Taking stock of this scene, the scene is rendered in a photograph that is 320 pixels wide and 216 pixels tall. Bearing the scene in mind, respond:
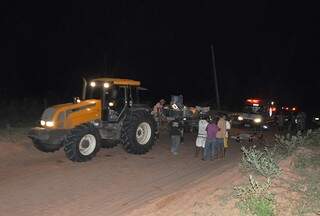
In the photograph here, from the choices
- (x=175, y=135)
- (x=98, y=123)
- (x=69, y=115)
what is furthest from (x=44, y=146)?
(x=175, y=135)

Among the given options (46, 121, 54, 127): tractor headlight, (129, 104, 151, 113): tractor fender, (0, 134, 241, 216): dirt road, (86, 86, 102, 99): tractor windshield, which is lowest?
(0, 134, 241, 216): dirt road

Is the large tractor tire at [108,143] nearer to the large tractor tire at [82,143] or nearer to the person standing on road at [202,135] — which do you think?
the large tractor tire at [82,143]

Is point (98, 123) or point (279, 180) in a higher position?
point (98, 123)

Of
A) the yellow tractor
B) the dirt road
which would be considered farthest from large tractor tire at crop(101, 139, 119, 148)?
the dirt road

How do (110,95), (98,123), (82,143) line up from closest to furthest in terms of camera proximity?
(82,143) → (98,123) → (110,95)

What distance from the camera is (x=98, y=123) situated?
15641 millimetres

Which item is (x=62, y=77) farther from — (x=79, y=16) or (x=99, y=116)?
(x=99, y=116)

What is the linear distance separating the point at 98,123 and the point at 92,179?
3342mm

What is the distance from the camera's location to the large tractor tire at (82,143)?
46.6 feet

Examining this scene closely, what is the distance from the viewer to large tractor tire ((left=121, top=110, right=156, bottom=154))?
15.8 m

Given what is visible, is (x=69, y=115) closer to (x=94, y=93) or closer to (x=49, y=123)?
(x=49, y=123)

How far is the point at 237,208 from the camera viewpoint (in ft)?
27.7

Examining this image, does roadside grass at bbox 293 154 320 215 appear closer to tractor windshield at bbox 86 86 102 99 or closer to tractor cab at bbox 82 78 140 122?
tractor cab at bbox 82 78 140 122

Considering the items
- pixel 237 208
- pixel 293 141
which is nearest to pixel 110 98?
pixel 293 141
